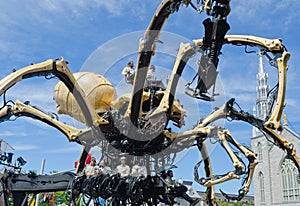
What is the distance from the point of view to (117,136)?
7633mm

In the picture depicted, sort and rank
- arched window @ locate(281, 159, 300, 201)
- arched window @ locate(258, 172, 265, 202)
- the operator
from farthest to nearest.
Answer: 1. arched window @ locate(258, 172, 265, 202)
2. arched window @ locate(281, 159, 300, 201)
3. the operator

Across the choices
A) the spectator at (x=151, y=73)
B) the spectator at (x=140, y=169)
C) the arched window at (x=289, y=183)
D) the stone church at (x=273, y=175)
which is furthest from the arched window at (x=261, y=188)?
the spectator at (x=151, y=73)

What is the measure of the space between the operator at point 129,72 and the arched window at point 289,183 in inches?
1631

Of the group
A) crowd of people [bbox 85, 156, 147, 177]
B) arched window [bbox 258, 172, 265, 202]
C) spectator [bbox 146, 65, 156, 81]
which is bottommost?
crowd of people [bbox 85, 156, 147, 177]

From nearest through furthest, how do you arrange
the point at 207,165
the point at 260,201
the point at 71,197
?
the point at 71,197 → the point at 207,165 → the point at 260,201

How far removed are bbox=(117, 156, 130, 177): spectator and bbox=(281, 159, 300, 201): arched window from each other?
→ 41.3 metres

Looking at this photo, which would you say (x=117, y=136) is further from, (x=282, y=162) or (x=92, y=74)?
(x=282, y=162)

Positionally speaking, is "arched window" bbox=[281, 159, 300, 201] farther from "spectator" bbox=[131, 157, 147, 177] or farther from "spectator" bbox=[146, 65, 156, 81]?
"spectator" bbox=[146, 65, 156, 81]

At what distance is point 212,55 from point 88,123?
2918 millimetres

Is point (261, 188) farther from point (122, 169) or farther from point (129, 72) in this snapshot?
point (129, 72)

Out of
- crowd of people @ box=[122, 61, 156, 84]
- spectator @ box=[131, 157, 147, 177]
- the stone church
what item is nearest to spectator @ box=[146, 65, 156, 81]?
crowd of people @ box=[122, 61, 156, 84]

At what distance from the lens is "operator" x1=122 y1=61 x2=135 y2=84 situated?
7652 mm

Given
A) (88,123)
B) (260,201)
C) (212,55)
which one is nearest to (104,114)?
(88,123)

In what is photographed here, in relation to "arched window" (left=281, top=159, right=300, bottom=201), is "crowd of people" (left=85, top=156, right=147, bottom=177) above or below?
below
